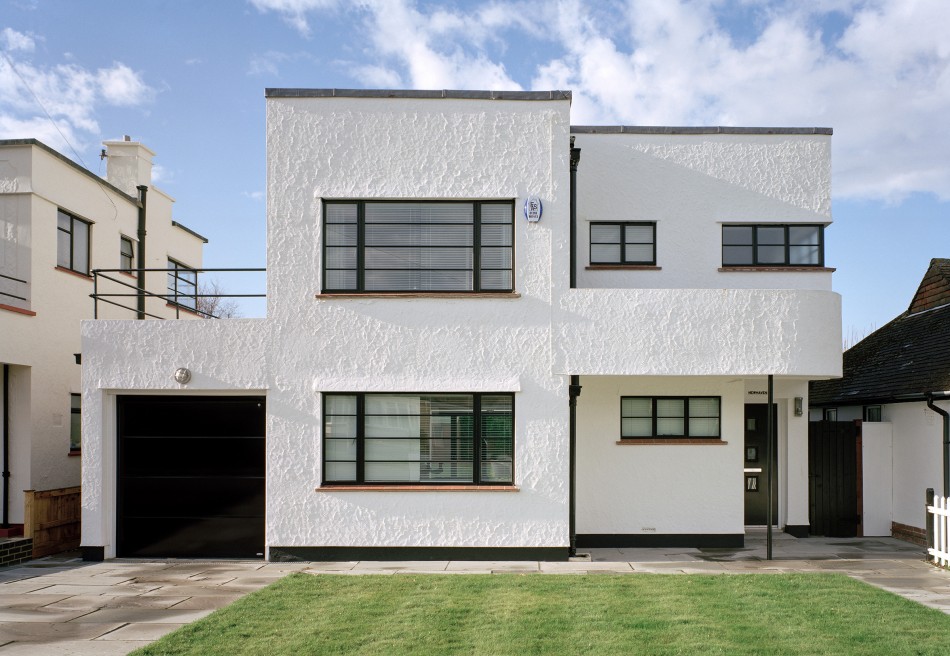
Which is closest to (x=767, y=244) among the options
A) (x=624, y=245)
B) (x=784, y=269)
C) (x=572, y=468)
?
(x=784, y=269)

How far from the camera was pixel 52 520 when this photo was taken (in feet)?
40.5

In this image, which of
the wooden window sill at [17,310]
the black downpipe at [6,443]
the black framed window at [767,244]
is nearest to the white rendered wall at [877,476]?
the black framed window at [767,244]

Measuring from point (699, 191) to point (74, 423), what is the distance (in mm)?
12265

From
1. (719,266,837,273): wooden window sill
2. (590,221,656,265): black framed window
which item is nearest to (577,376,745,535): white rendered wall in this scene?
(719,266,837,273): wooden window sill

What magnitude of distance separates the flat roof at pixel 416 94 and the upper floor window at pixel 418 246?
1.56 m

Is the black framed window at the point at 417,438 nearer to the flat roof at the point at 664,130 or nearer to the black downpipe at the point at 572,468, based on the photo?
the black downpipe at the point at 572,468

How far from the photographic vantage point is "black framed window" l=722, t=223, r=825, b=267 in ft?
43.3

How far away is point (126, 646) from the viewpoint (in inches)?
292

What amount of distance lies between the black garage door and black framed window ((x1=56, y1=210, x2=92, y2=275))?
14.7 feet

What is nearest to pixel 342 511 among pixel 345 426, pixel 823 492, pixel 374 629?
pixel 345 426

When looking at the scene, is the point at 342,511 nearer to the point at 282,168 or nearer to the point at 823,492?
the point at 282,168

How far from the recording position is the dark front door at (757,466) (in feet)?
44.9

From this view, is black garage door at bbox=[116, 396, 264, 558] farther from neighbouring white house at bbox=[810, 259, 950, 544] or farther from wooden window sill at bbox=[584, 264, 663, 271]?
neighbouring white house at bbox=[810, 259, 950, 544]

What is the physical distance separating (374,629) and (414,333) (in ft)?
15.4
